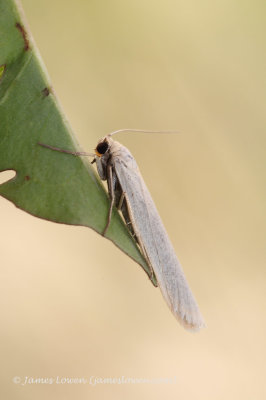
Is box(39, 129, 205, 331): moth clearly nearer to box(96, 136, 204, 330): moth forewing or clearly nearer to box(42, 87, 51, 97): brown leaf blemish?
box(96, 136, 204, 330): moth forewing

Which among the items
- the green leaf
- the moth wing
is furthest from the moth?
the green leaf

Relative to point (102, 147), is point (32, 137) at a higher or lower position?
higher

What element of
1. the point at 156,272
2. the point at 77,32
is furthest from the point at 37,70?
the point at 77,32

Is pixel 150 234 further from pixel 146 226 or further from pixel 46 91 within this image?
pixel 46 91

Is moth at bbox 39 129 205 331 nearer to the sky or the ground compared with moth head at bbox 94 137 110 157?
nearer to the ground

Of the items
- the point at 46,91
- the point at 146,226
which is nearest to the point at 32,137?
the point at 46,91

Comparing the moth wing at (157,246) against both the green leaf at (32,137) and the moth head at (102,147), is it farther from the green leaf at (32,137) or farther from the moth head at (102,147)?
the green leaf at (32,137)
